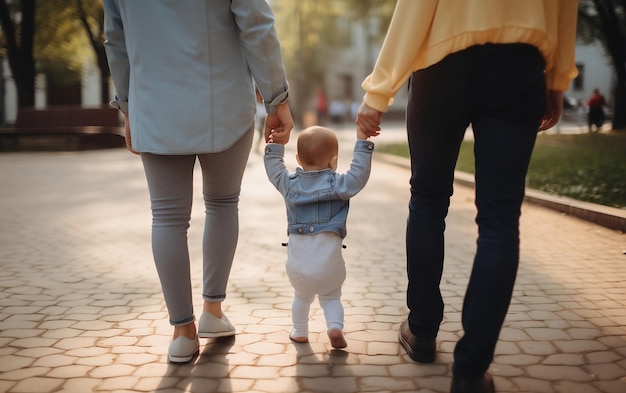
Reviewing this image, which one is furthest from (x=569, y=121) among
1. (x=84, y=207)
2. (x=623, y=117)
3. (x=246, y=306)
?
(x=246, y=306)

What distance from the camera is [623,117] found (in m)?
21.0

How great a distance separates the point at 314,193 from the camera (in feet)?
9.50

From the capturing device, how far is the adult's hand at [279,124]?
9.41 ft

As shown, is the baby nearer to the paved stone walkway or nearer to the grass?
the paved stone walkway

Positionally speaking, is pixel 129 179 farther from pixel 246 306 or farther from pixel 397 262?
pixel 246 306

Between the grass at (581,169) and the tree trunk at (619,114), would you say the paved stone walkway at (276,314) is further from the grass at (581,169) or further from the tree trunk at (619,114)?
the tree trunk at (619,114)

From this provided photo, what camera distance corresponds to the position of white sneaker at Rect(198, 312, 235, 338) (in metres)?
3.12

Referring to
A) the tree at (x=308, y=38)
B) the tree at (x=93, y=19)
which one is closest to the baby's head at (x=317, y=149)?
the tree at (x=93, y=19)

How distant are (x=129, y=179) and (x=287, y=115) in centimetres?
872

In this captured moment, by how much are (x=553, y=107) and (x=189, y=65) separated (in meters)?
1.46

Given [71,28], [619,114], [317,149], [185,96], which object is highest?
[71,28]

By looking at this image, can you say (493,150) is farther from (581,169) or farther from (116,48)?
(581,169)

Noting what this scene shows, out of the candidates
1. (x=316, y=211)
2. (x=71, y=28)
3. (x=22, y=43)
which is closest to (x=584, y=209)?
(x=316, y=211)

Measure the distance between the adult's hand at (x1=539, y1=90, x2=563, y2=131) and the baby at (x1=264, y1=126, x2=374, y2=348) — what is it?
0.80m
